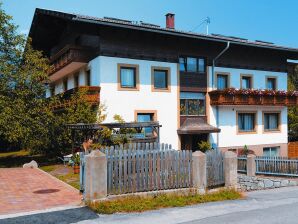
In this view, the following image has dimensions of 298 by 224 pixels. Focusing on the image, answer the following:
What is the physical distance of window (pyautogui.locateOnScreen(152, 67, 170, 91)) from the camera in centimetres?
2300

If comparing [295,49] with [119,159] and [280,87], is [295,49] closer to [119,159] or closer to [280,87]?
[280,87]

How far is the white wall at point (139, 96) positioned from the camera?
828 inches

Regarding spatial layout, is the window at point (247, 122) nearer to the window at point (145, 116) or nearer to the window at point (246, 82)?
the window at point (246, 82)

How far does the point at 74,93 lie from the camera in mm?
20891

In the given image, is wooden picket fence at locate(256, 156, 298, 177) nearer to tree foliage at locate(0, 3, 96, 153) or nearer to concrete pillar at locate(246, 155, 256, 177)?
concrete pillar at locate(246, 155, 256, 177)

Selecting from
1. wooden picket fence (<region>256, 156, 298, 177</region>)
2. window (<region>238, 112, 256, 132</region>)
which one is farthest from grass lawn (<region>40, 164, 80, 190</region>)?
window (<region>238, 112, 256, 132</region>)

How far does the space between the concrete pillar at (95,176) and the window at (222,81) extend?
17645mm

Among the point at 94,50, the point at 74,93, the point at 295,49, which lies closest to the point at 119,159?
the point at 74,93

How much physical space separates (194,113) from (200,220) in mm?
16119

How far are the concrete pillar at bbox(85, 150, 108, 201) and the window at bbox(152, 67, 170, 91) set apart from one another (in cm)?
1310

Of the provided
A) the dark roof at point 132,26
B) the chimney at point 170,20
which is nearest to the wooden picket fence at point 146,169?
the dark roof at point 132,26

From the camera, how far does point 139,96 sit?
73.0 ft

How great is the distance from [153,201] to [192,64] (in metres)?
15.8

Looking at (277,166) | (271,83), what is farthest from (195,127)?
(271,83)
